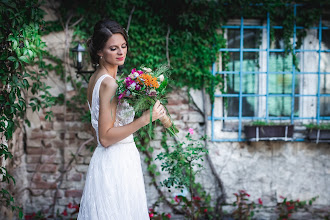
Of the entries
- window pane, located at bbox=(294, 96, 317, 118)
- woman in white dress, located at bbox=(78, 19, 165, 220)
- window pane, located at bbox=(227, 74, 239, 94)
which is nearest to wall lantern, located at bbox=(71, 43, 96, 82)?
woman in white dress, located at bbox=(78, 19, 165, 220)

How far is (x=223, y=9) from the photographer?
3.88 metres

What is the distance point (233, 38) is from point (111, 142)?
2.68 metres

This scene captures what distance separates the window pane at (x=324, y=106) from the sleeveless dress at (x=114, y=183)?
3.02m

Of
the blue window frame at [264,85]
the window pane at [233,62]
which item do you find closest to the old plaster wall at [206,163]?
the blue window frame at [264,85]

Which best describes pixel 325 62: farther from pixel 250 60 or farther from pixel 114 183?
pixel 114 183

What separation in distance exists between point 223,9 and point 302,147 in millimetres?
2033

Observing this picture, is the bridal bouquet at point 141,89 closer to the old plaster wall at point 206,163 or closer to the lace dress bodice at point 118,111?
the lace dress bodice at point 118,111

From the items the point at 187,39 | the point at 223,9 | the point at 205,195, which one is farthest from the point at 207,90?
the point at 205,195

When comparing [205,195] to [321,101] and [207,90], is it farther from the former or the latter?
[321,101]

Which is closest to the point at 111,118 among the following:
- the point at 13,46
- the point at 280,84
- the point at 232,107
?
the point at 13,46

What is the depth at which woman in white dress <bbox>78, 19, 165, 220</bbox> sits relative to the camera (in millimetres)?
1948

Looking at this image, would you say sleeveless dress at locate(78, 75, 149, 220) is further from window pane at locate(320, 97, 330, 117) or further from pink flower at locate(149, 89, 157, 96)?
window pane at locate(320, 97, 330, 117)

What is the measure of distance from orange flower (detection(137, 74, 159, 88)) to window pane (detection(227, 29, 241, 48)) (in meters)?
2.45

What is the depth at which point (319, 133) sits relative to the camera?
3873mm
